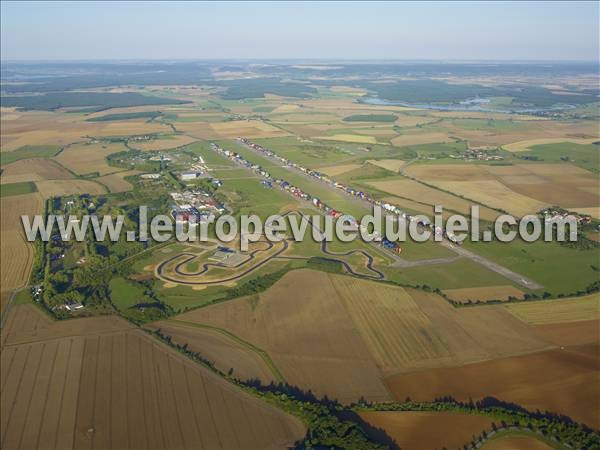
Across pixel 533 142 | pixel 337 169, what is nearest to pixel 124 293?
pixel 337 169

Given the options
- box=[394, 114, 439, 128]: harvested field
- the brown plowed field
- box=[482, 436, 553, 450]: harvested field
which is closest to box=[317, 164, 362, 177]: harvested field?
the brown plowed field

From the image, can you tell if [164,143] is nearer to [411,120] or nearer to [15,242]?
[15,242]

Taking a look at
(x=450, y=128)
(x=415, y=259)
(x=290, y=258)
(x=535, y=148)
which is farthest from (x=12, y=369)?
(x=450, y=128)

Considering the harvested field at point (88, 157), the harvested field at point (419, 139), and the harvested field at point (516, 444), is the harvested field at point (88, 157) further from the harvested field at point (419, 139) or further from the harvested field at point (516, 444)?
the harvested field at point (516, 444)

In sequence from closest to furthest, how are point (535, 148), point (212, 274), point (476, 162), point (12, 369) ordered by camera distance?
point (12, 369)
point (212, 274)
point (476, 162)
point (535, 148)

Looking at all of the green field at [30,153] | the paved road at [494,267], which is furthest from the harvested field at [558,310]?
the green field at [30,153]

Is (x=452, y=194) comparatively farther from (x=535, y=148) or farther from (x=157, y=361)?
(x=157, y=361)
